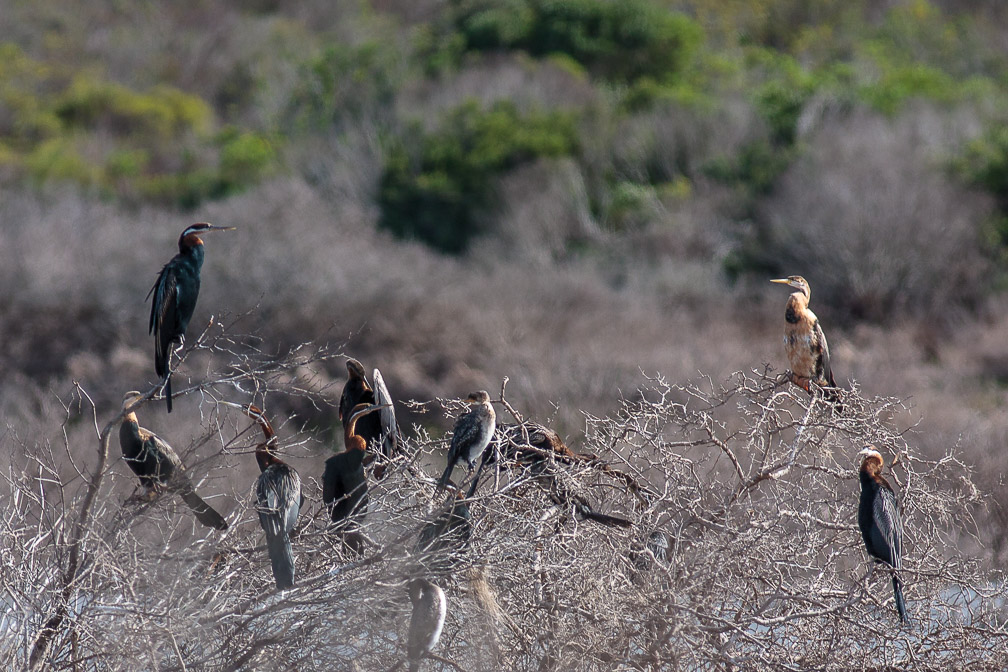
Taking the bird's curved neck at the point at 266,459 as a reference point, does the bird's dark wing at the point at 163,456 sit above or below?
below

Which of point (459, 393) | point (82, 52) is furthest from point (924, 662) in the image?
point (82, 52)

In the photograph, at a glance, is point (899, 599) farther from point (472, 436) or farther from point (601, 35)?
point (601, 35)

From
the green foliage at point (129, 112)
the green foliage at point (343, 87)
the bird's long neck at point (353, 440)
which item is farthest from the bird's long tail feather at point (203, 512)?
the green foliage at point (129, 112)

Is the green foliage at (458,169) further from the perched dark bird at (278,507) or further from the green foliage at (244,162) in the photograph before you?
the perched dark bird at (278,507)

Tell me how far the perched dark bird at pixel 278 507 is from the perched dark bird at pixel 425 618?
0.55 metres

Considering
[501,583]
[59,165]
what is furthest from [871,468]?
[59,165]

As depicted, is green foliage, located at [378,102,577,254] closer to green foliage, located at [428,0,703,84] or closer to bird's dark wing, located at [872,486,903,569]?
green foliage, located at [428,0,703,84]

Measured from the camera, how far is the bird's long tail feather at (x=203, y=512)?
5.44 meters

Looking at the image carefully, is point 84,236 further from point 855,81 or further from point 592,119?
point 855,81

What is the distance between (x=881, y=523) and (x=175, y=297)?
3.46 metres

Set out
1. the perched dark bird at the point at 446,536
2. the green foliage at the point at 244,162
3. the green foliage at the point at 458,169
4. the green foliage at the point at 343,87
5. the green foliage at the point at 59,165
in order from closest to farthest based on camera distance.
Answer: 1. the perched dark bird at the point at 446,536
2. the green foliage at the point at 458,169
3. the green foliage at the point at 244,162
4. the green foliage at the point at 59,165
5. the green foliage at the point at 343,87

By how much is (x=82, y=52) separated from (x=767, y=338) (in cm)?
2547

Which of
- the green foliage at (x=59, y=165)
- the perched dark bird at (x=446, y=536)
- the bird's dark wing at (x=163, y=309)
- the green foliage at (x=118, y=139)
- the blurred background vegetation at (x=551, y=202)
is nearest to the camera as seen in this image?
the perched dark bird at (x=446, y=536)

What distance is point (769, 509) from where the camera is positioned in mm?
6684
